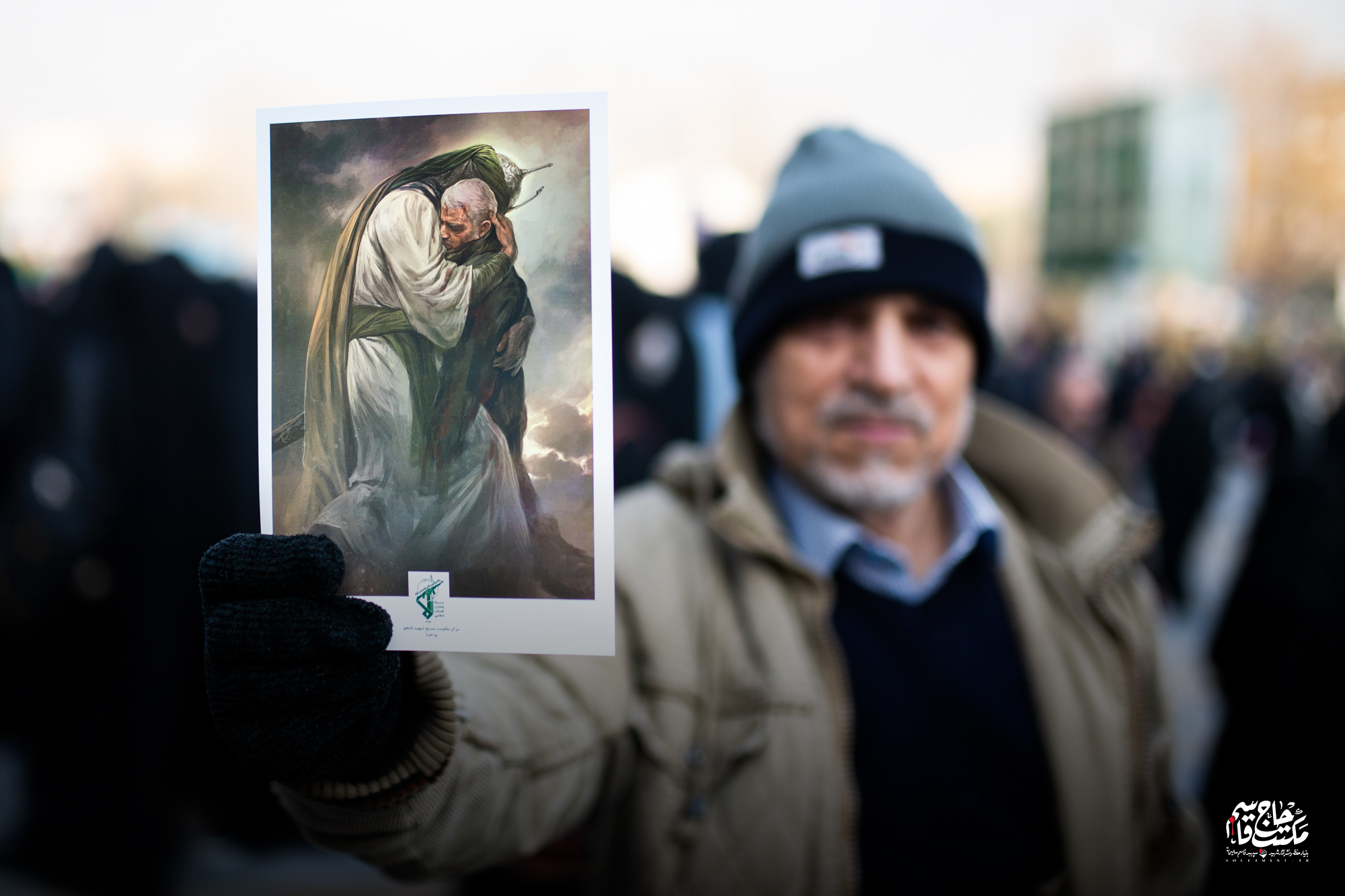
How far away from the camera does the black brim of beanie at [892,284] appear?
1.57 metres

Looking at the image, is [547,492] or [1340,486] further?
[1340,486]

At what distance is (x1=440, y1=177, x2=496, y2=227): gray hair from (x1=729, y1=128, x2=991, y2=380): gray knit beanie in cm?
80

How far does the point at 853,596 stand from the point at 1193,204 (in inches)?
1022

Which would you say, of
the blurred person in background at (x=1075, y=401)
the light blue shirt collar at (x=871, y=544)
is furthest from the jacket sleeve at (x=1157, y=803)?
the blurred person in background at (x=1075, y=401)

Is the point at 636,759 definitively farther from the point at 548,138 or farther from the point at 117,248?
the point at 117,248

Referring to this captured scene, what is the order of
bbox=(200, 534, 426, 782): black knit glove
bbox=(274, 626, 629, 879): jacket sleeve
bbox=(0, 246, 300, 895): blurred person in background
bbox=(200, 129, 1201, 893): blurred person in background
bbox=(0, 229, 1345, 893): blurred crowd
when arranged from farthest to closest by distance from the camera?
1. bbox=(0, 246, 300, 895): blurred person in background
2. bbox=(0, 229, 1345, 893): blurred crowd
3. bbox=(200, 129, 1201, 893): blurred person in background
4. bbox=(274, 626, 629, 879): jacket sleeve
5. bbox=(200, 534, 426, 782): black knit glove

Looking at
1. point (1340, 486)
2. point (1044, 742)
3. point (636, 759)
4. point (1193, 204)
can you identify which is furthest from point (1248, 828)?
point (1193, 204)

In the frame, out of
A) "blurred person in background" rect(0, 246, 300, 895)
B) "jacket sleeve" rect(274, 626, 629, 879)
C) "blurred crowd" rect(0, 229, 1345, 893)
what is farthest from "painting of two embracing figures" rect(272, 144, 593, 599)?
"blurred person in background" rect(0, 246, 300, 895)

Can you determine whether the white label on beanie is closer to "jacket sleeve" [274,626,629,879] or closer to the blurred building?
"jacket sleeve" [274,626,629,879]

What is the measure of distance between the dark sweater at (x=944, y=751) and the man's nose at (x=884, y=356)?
0.40m

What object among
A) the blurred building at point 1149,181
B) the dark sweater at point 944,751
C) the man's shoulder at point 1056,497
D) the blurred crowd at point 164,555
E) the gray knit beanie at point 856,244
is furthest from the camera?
the blurred building at point 1149,181

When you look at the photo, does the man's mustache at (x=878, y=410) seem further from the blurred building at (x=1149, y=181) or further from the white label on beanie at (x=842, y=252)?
the blurred building at (x=1149, y=181)

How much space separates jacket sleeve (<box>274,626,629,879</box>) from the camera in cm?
98

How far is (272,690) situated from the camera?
84cm
